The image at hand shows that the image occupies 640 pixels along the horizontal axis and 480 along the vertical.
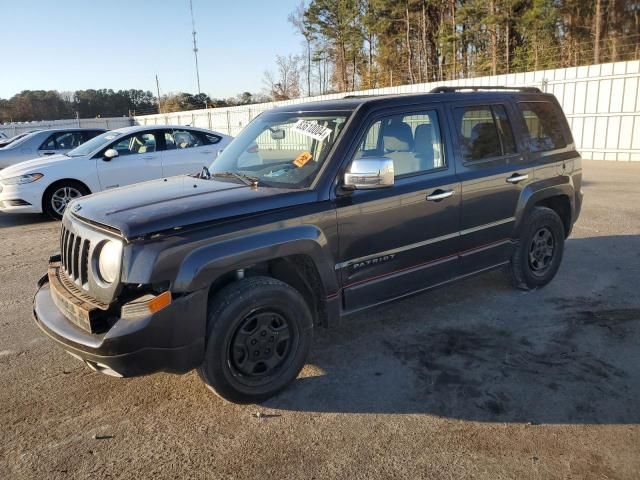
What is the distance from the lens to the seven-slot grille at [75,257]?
10.3ft

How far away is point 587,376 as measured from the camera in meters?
3.50

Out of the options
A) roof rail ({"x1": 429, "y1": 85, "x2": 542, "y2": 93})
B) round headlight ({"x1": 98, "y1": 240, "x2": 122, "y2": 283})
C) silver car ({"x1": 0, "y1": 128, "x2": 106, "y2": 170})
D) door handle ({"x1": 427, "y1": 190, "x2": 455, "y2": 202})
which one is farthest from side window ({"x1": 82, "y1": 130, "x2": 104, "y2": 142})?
door handle ({"x1": 427, "y1": 190, "x2": 455, "y2": 202})

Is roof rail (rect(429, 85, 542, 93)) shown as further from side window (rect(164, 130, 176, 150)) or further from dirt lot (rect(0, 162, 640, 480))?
side window (rect(164, 130, 176, 150))

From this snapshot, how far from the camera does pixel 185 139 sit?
10.1 metres

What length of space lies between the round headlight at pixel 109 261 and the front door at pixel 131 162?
6.75m

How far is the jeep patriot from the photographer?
112 inches

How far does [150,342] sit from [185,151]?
7.72 m

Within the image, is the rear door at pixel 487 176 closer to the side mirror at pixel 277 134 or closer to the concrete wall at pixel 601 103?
the side mirror at pixel 277 134

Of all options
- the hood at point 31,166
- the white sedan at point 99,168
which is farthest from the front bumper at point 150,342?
the hood at point 31,166

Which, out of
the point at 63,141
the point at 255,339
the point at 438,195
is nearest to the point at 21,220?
the point at 63,141

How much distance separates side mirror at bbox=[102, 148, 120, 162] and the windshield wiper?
221 inches

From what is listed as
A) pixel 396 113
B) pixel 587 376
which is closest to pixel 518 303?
pixel 587 376

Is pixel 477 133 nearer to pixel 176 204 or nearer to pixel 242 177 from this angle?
pixel 242 177

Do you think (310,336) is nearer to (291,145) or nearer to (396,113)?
(291,145)
